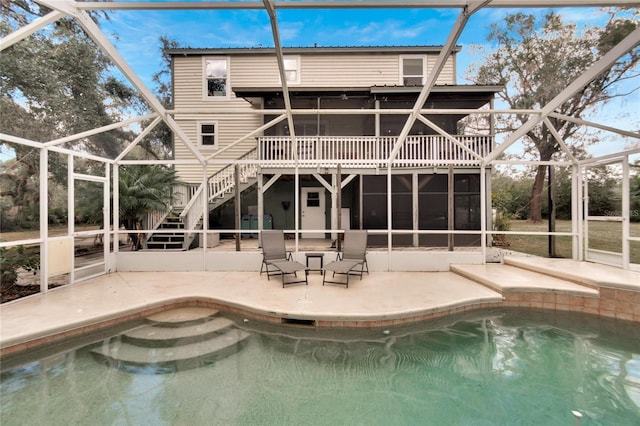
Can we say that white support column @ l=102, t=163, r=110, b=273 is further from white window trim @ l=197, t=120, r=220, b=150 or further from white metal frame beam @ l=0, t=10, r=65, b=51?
white window trim @ l=197, t=120, r=220, b=150

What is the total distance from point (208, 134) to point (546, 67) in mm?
19235

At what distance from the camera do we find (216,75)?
12.8 meters

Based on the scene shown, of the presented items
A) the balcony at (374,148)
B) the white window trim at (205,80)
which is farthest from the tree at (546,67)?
the white window trim at (205,80)

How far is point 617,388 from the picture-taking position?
322 centimetres

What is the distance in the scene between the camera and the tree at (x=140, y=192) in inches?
313

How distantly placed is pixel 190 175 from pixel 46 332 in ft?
31.6

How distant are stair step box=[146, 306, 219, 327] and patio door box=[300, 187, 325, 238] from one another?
305 inches

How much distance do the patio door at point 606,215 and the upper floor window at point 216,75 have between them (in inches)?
528

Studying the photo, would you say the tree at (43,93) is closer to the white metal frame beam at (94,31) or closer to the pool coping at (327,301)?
the pool coping at (327,301)

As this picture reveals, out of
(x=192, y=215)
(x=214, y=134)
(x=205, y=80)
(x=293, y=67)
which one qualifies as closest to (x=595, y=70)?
(x=192, y=215)

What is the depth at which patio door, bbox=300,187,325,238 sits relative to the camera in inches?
504

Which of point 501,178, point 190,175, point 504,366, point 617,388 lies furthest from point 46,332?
point 501,178

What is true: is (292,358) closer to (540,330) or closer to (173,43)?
(540,330)

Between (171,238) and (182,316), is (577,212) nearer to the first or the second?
(182,316)
